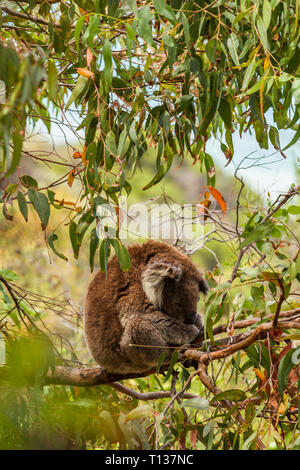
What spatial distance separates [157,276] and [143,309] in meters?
0.21

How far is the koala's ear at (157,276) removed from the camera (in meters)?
2.51

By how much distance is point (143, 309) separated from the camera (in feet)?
8.64

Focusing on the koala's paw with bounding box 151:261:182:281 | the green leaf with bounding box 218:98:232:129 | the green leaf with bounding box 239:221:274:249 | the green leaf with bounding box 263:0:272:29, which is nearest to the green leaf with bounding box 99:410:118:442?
the koala's paw with bounding box 151:261:182:281

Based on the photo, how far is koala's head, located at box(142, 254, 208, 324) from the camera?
2535 millimetres

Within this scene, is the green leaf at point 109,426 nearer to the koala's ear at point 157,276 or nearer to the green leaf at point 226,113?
the koala's ear at point 157,276

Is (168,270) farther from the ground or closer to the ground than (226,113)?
closer to the ground

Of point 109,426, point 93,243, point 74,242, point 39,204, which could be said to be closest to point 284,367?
point 93,243

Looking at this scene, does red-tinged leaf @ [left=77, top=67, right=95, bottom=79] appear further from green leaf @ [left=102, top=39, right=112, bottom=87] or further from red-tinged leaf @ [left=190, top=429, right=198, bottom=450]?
red-tinged leaf @ [left=190, top=429, right=198, bottom=450]

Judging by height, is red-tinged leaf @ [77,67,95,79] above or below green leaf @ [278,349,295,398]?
above

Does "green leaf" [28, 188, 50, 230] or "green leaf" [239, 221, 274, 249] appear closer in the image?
"green leaf" [239, 221, 274, 249]

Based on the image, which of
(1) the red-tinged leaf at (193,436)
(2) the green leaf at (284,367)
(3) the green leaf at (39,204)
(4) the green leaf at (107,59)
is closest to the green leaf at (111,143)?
(4) the green leaf at (107,59)

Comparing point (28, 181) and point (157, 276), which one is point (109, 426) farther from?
point (28, 181)
